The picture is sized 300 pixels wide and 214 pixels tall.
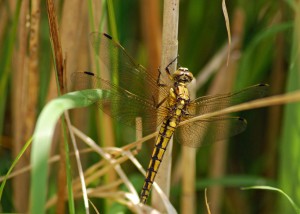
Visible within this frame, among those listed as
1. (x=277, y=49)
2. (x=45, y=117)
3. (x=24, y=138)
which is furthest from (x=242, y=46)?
(x=45, y=117)

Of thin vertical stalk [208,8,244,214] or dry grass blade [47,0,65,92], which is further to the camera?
thin vertical stalk [208,8,244,214]

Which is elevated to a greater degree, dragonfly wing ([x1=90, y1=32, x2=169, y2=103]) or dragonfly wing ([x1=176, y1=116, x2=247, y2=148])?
dragonfly wing ([x1=90, y1=32, x2=169, y2=103])

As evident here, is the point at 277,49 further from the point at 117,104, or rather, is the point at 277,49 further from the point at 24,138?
the point at 24,138

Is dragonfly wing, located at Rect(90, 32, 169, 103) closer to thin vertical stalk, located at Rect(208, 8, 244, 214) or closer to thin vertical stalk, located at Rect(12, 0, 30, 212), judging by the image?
thin vertical stalk, located at Rect(12, 0, 30, 212)

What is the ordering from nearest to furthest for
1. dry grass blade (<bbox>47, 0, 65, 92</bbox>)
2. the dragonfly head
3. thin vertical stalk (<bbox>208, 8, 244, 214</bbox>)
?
dry grass blade (<bbox>47, 0, 65, 92</bbox>) < the dragonfly head < thin vertical stalk (<bbox>208, 8, 244, 214</bbox>)

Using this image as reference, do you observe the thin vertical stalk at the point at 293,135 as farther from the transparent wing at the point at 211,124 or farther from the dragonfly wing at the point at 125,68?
the dragonfly wing at the point at 125,68

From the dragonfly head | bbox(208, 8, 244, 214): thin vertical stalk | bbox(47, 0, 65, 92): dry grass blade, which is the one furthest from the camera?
bbox(208, 8, 244, 214): thin vertical stalk

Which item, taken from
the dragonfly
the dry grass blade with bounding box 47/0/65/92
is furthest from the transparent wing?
the dry grass blade with bounding box 47/0/65/92

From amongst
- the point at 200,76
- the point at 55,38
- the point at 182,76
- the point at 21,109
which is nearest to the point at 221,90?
the point at 200,76

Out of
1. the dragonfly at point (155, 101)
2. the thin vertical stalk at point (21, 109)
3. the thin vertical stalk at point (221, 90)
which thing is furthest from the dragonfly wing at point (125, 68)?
the thin vertical stalk at point (221, 90)
